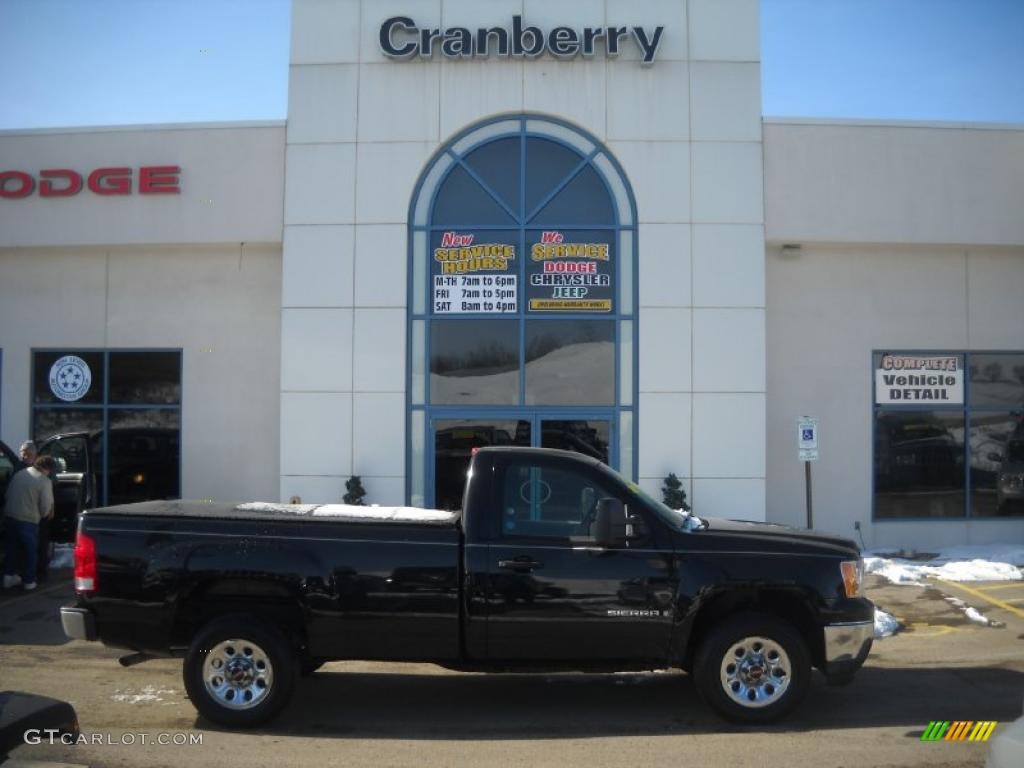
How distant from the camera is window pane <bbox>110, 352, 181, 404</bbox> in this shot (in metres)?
15.5

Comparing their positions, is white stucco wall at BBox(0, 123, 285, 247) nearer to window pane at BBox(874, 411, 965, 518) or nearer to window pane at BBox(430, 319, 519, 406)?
window pane at BBox(430, 319, 519, 406)

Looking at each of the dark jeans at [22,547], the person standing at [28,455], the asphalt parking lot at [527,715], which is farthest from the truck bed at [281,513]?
the person standing at [28,455]

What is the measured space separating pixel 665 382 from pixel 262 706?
8785 mm

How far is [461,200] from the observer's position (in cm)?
1423

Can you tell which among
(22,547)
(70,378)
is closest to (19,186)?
(70,378)

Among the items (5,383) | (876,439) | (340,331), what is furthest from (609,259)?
(5,383)

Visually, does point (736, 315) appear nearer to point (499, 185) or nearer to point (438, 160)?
point (499, 185)

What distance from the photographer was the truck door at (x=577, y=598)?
21.1ft

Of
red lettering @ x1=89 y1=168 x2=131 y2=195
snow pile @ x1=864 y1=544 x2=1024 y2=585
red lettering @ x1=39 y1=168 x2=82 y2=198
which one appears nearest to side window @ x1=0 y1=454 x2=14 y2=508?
red lettering @ x1=89 y1=168 x2=131 y2=195

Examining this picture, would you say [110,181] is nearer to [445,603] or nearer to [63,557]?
[63,557]

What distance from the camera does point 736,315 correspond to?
13.9 m

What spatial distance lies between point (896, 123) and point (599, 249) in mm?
5069

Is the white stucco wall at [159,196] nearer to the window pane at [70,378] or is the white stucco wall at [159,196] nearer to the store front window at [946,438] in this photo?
the window pane at [70,378]

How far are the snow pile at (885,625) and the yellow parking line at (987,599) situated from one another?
1.52m
